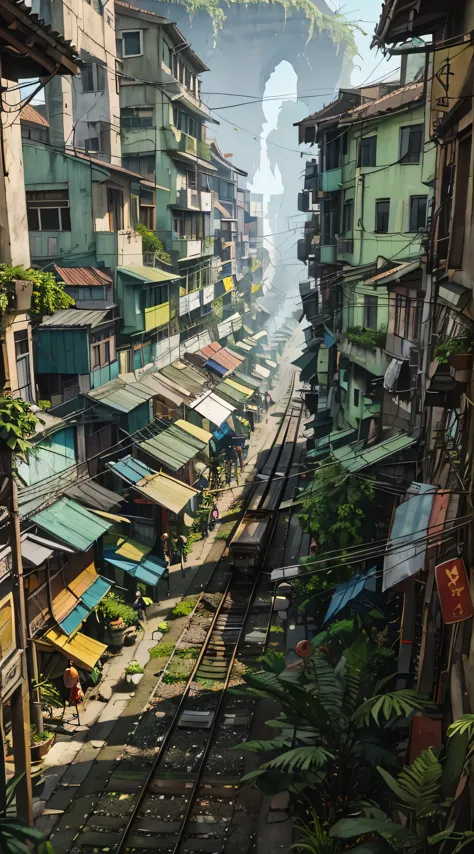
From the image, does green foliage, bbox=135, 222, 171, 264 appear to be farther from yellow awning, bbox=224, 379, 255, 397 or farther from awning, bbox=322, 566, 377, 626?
awning, bbox=322, 566, 377, 626

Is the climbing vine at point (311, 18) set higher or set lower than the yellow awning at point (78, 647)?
higher

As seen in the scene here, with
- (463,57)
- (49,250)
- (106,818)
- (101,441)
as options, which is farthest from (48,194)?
(106,818)

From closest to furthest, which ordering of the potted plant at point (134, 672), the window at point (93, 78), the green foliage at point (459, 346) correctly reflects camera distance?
1. the green foliage at point (459, 346)
2. the potted plant at point (134, 672)
3. the window at point (93, 78)

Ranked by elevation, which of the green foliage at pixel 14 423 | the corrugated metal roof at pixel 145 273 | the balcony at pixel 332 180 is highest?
the balcony at pixel 332 180

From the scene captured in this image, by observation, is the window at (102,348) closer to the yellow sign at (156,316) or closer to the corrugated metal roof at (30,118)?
the yellow sign at (156,316)

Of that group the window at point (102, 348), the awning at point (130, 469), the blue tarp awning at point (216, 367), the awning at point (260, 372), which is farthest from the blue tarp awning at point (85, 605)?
the awning at point (260, 372)

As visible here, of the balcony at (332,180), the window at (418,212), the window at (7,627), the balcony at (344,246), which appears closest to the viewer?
the window at (7,627)

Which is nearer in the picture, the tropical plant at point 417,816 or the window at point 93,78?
the tropical plant at point 417,816

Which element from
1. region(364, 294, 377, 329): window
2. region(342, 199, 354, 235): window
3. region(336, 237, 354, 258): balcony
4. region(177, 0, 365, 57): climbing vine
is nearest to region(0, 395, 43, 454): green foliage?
region(364, 294, 377, 329): window
